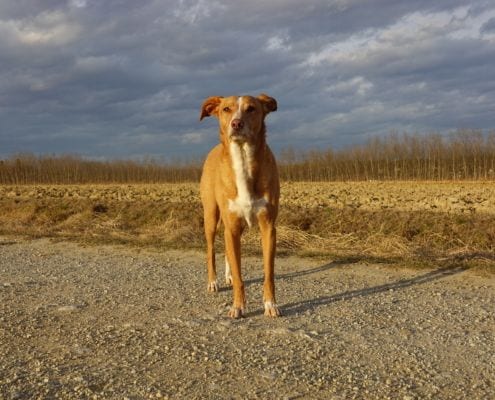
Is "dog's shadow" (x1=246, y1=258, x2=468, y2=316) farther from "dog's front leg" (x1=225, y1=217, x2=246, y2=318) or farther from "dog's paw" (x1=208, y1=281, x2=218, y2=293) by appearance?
"dog's paw" (x1=208, y1=281, x2=218, y2=293)

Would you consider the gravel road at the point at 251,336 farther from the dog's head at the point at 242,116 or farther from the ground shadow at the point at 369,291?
the dog's head at the point at 242,116

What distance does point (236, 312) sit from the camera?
5.55 m

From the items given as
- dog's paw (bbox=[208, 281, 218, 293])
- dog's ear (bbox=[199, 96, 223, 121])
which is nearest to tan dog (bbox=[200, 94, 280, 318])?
dog's ear (bbox=[199, 96, 223, 121])

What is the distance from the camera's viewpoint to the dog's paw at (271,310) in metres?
5.57

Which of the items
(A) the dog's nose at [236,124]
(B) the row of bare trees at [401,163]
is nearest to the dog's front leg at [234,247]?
(A) the dog's nose at [236,124]

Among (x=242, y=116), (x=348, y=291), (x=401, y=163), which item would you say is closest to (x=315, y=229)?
(x=348, y=291)

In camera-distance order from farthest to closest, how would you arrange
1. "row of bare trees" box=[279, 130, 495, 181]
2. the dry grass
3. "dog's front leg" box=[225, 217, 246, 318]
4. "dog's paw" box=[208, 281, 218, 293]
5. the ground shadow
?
1. "row of bare trees" box=[279, 130, 495, 181]
2. the dry grass
3. "dog's paw" box=[208, 281, 218, 293]
4. the ground shadow
5. "dog's front leg" box=[225, 217, 246, 318]

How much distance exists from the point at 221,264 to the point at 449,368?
5.08m

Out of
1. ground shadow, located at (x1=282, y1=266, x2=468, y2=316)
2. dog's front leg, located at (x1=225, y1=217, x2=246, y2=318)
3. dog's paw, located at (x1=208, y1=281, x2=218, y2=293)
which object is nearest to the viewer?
dog's front leg, located at (x1=225, y1=217, x2=246, y2=318)

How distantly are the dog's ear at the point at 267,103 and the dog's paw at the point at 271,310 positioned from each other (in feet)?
7.02

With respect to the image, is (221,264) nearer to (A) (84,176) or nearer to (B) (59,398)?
(B) (59,398)

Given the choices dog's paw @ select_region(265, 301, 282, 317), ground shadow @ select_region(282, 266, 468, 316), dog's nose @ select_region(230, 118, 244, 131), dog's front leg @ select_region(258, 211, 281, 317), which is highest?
dog's nose @ select_region(230, 118, 244, 131)

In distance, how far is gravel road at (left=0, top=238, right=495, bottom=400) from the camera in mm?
3770

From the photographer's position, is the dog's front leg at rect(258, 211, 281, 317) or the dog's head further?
the dog's front leg at rect(258, 211, 281, 317)
